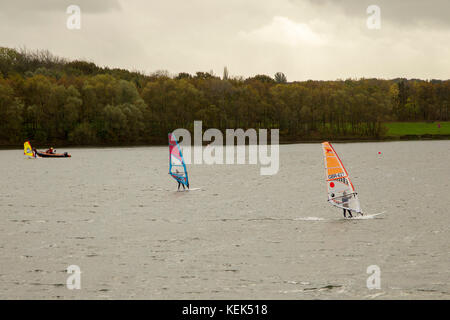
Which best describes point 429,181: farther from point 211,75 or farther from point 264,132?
point 211,75

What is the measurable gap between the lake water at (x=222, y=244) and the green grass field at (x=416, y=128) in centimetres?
12332

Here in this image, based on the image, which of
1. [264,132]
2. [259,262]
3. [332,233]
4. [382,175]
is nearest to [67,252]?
[259,262]

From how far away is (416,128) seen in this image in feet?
550

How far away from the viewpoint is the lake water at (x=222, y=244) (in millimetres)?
15914

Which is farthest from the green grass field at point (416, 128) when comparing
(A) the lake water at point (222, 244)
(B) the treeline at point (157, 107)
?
(A) the lake water at point (222, 244)

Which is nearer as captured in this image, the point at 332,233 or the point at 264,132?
the point at 332,233

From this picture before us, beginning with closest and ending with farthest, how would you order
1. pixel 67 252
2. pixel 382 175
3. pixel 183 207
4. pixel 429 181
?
pixel 67 252 → pixel 183 207 → pixel 429 181 → pixel 382 175

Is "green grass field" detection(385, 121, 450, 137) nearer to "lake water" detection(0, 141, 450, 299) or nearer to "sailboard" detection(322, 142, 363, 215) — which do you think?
"lake water" detection(0, 141, 450, 299)

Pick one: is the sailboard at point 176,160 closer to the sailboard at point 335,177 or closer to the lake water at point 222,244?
the lake water at point 222,244

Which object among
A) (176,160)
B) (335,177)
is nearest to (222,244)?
(335,177)

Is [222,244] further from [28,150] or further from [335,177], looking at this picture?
[28,150]

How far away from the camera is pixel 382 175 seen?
54844 mm

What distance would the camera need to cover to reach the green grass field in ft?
523

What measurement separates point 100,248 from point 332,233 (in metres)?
8.86
